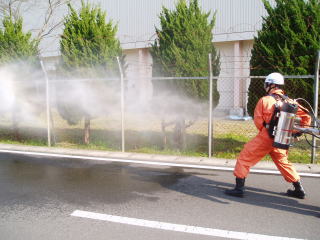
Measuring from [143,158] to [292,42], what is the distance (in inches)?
153

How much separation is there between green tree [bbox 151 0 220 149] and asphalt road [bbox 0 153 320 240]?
2.20 m

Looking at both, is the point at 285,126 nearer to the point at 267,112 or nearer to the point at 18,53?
the point at 267,112

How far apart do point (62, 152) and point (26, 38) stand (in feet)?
13.8

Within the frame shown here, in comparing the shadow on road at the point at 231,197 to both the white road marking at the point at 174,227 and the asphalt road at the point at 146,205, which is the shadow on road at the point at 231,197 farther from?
the white road marking at the point at 174,227

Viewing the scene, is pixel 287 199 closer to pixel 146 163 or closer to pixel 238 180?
pixel 238 180

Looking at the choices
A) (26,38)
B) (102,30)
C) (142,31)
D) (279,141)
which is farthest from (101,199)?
(142,31)

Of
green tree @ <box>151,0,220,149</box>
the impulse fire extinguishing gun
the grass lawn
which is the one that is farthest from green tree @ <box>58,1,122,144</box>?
the impulse fire extinguishing gun

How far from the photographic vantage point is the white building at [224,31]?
1517 centimetres

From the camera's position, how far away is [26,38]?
997cm

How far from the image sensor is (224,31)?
1576 centimetres

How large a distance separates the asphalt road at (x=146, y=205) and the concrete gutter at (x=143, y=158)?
0.48 meters

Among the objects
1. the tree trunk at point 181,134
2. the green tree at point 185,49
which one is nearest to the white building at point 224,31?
the tree trunk at point 181,134

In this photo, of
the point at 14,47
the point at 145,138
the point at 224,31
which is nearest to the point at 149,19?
the point at 224,31

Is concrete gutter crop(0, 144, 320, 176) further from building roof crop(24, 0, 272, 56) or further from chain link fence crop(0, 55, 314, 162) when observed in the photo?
building roof crop(24, 0, 272, 56)
